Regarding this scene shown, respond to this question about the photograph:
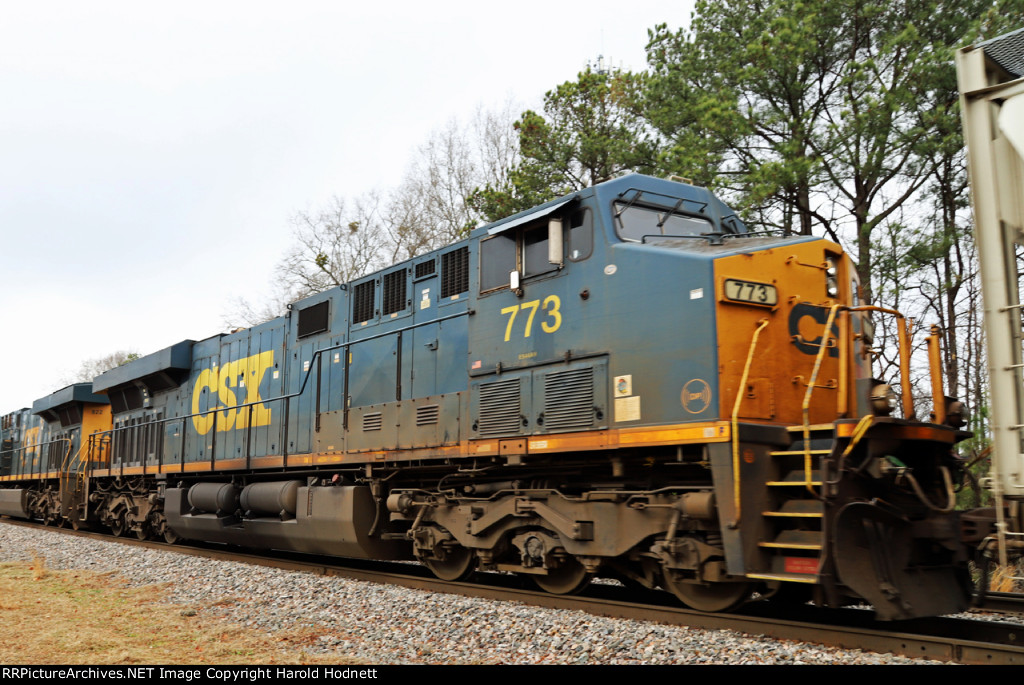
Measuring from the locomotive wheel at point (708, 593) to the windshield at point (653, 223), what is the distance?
300 cm

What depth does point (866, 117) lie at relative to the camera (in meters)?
15.7

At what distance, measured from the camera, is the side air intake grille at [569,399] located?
707cm

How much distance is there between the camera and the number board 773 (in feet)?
20.6

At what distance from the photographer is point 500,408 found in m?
7.96

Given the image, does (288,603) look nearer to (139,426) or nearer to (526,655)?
(526,655)

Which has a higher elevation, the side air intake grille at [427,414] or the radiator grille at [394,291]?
the radiator grille at [394,291]

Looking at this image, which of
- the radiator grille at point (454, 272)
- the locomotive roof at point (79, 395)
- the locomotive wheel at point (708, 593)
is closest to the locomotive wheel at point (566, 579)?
the locomotive wheel at point (708, 593)

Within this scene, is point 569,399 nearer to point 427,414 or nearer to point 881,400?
point 427,414

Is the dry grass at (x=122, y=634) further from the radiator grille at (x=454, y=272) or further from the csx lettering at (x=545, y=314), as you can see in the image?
the radiator grille at (x=454, y=272)

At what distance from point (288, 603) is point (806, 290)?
546cm

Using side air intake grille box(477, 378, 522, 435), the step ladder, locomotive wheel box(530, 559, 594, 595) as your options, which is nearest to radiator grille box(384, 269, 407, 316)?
side air intake grille box(477, 378, 522, 435)

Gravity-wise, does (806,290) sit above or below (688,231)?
below

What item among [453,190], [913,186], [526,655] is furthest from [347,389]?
[453,190]

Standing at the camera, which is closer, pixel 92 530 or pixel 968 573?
pixel 968 573
